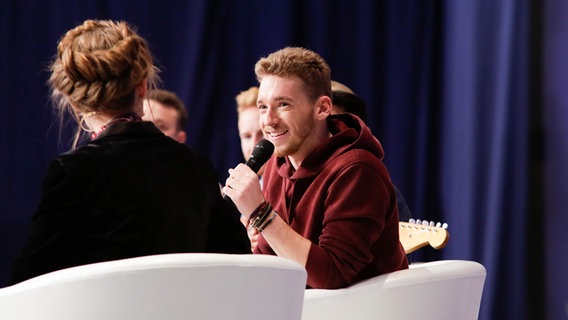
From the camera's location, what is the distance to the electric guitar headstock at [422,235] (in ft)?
8.98

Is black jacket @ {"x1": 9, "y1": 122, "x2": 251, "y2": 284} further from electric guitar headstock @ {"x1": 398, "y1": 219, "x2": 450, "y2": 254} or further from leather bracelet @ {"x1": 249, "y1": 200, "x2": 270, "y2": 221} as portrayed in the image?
electric guitar headstock @ {"x1": 398, "y1": 219, "x2": 450, "y2": 254}

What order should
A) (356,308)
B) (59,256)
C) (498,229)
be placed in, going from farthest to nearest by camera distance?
(498,229)
(356,308)
(59,256)

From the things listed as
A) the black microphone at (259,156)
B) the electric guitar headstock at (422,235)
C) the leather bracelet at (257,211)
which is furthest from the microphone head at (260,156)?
the electric guitar headstock at (422,235)

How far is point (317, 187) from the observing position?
2.47 meters

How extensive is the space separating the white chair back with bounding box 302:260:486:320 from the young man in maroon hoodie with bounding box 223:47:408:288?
7 cm

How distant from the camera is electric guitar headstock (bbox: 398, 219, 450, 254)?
A: 2738 mm

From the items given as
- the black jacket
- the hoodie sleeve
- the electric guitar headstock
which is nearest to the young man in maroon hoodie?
the hoodie sleeve

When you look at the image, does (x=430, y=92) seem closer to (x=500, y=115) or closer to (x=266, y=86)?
(x=500, y=115)

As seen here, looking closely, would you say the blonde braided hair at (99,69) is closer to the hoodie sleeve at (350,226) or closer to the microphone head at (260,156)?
the microphone head at (260,156)

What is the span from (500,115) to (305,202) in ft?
5.37

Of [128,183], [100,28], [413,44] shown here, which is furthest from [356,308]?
[413,44]

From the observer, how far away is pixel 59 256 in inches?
71.2

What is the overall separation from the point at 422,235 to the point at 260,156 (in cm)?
69

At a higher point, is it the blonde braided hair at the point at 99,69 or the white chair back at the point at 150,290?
the blonde braided hair at the point at 99,69
